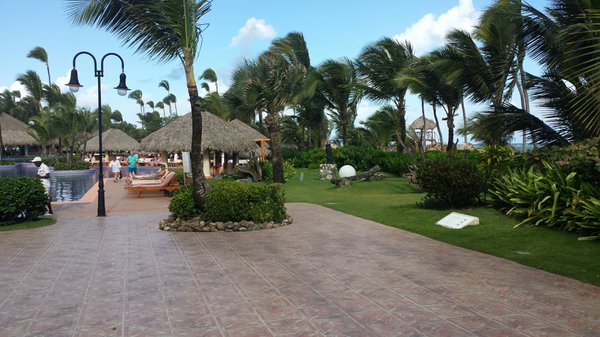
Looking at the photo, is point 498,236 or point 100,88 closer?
point 498,236

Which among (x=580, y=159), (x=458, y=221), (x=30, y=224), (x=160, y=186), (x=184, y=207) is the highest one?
(x=580, y=159)

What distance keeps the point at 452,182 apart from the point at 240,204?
185 inches

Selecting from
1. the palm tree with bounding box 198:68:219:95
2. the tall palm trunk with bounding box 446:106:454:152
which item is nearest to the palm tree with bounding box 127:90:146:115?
the palm tree with bounding box 198:68:219:95

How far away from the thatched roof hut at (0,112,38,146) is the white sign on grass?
157ft

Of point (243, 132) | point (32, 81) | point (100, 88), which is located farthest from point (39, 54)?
point (100, 88)

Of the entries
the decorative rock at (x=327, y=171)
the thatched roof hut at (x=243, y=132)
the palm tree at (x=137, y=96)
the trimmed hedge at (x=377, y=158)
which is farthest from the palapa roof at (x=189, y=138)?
the palm tree at (x=137, y=96)

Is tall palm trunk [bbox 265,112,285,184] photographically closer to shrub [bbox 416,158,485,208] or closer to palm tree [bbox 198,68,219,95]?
shrub [bbox 416,158,485,208]

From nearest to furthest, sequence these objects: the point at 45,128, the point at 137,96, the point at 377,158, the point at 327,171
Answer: the point at 327,171, the point at 377,158, the point at 45,128, the point at 137,96

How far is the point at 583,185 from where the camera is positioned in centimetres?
830

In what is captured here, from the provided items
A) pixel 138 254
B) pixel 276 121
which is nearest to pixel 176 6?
pixel 138 254

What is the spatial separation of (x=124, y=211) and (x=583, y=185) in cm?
1101

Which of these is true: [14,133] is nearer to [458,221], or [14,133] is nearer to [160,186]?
[160,186]

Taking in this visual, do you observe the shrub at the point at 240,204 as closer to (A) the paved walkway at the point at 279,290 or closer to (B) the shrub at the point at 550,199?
(A) the paved walkway at the point at 279,290

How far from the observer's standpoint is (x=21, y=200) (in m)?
11.1
